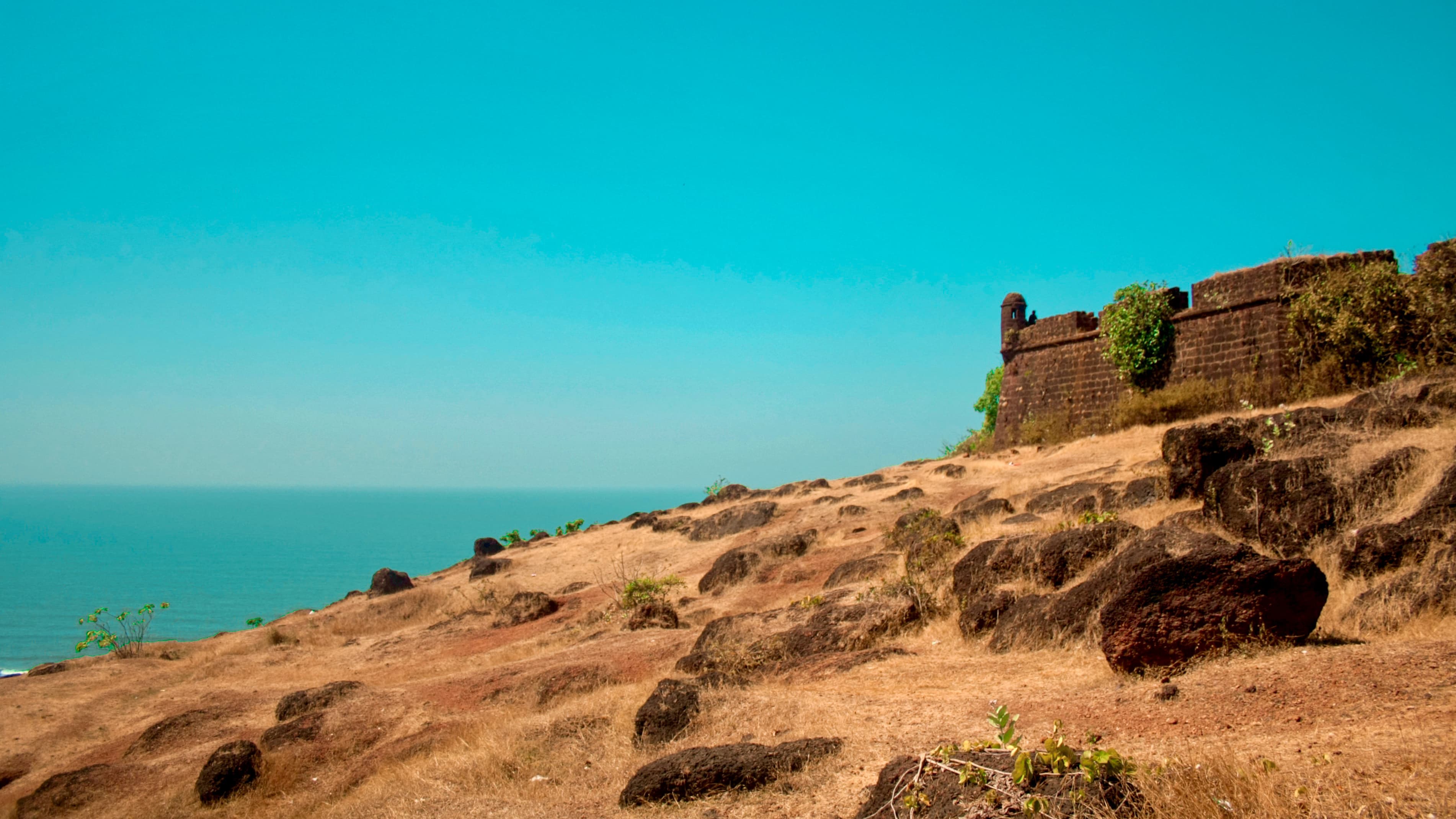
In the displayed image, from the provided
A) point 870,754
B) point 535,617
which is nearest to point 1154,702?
point 870,754

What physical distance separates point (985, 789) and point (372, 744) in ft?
28.4

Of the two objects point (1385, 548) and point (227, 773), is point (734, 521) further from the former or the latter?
point (1385, 548)

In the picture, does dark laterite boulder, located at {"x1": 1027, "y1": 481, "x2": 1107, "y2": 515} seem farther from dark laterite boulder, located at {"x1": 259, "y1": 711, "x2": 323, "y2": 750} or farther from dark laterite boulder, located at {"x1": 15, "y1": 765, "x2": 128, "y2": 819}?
dark laterite boulder, located at {"x1": 15, "y1": 765, "x2": 128, "y2": 819}

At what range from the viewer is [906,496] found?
2123 cm

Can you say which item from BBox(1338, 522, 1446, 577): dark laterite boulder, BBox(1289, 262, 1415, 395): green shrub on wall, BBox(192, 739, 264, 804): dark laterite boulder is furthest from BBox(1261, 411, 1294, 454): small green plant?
BBox(192, 739, 264, 804): dark laterite boulder

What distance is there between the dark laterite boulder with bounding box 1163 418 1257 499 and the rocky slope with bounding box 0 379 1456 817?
0.04 m

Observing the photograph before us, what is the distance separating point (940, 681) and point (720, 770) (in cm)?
290

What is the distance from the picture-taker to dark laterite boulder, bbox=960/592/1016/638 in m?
9.55

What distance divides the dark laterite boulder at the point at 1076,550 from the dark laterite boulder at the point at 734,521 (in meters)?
13.2

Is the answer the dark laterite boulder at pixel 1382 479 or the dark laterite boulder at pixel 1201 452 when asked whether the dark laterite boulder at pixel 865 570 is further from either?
the dark laterite boulder at pixel 1382 479

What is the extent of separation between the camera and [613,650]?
12.2 meters

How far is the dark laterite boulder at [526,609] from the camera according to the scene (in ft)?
58.4

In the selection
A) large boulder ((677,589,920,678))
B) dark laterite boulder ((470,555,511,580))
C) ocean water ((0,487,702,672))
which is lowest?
ocean water ((0,487,702,672))

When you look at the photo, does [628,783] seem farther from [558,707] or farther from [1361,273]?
[1361,273]
